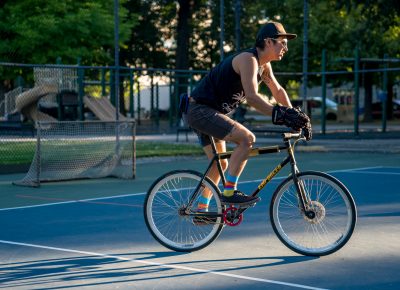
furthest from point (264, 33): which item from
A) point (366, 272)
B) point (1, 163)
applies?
point (1, 163)

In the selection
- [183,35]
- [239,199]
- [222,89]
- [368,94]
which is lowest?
[368,94]

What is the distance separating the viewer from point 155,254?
7.48 m

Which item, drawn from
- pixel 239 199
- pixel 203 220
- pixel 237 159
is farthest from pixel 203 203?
pixel 237 159

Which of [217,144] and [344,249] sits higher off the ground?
[217,144]

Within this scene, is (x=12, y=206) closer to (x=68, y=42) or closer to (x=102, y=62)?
(x=68, y=42)

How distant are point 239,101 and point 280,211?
39.7 inches

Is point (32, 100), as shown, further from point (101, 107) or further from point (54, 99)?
point (101, 107)

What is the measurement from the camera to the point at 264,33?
24.2 feet

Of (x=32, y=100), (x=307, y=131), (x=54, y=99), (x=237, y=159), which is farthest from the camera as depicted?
(x=54, y=99)

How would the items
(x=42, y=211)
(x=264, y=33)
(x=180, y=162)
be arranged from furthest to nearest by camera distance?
(x=180, y=162)
(x=42, y=211)
(x=264, y=33)

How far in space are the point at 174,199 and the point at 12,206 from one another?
3926mm

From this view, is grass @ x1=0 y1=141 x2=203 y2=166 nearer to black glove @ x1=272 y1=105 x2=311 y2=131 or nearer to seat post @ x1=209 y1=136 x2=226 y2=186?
seat post @ x1=209 y1=136 x2=226 y2=186

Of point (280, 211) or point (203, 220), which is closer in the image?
point (280, 211)

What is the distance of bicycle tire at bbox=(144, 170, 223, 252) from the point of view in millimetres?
7621
